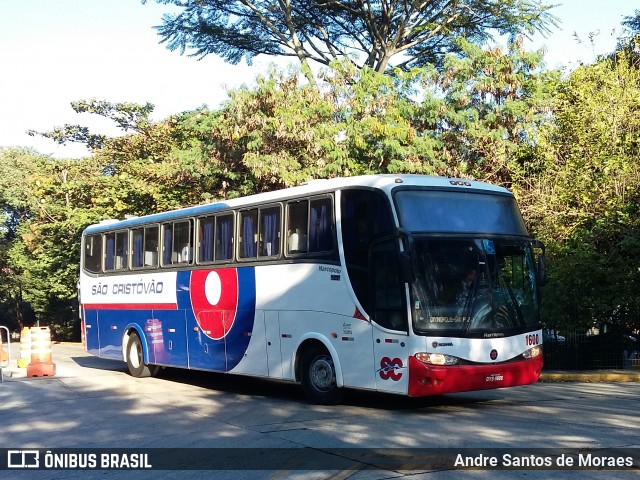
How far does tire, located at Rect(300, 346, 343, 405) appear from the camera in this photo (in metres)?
12.7

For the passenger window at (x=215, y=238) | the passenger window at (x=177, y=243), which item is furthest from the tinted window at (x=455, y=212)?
the passenger window at (x=177, y=243)

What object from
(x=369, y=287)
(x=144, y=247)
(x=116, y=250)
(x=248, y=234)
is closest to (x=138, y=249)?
(x=144, y=247)

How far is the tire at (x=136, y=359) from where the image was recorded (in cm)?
1838

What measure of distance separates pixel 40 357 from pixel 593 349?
42.7ft

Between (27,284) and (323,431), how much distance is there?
153 ft

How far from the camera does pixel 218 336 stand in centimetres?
1540

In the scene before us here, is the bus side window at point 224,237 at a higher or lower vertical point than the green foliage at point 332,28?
lower

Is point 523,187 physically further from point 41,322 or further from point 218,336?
point 41,322

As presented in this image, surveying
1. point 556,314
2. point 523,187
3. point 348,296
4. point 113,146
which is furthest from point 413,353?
point 113,146

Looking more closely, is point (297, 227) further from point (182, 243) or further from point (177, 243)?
point (177, 243)

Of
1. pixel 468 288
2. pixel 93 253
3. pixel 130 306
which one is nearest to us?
pixel 468 288

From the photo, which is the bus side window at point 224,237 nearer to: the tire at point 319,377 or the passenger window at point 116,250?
the tire at point 319,377

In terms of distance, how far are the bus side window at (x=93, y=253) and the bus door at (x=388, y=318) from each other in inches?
406

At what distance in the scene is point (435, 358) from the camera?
36.3 feet
